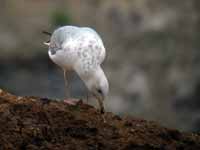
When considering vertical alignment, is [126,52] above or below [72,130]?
above

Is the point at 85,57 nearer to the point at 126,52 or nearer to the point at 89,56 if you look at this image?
the point at 89,56

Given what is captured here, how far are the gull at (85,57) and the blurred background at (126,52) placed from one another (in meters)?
6.39

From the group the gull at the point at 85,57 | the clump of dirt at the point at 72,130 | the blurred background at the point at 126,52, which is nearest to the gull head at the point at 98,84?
the gull at the point at 85,57

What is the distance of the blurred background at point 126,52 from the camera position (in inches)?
582

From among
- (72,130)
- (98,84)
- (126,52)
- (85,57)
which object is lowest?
(72,130)

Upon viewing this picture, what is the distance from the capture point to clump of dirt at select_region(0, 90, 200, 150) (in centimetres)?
643

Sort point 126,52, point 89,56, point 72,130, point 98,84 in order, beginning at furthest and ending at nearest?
1. point 126,52
2. point 89,56
3. point 98,84
4. point 72,130

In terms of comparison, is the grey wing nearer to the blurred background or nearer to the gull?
the gull

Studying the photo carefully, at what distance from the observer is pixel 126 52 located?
15.8 metres

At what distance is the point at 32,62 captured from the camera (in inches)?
620

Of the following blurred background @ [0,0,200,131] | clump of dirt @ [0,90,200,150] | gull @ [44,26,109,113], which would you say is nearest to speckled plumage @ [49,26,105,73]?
gull @ [44,26,109,113]

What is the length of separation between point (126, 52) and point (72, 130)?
9.25 m

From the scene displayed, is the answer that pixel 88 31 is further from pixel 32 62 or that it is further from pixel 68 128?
pixel 32 62

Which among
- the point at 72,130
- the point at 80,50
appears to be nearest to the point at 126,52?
the point at 80,50
